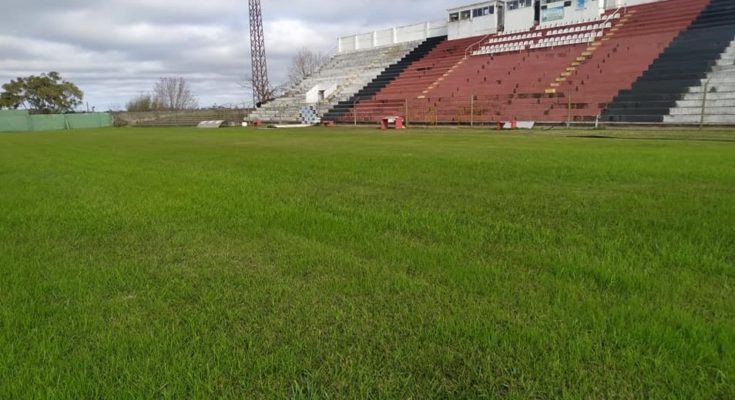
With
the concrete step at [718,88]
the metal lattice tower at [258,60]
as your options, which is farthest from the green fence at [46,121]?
the concrete step at [718,88]

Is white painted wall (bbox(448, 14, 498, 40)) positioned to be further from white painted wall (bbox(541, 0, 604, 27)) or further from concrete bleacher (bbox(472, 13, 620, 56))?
white painted wall (bbox(541, 0, 604, 27))

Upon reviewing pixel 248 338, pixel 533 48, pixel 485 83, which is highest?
pixel 533 48

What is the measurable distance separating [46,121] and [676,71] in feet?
189

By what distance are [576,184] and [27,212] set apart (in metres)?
7.07

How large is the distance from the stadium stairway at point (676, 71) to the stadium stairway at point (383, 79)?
2133cm

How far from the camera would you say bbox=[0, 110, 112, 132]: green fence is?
5156 cm

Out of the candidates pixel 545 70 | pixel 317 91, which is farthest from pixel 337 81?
pixel 545 70

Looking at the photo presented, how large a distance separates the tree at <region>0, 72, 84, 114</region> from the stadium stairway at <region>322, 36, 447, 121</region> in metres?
59.4

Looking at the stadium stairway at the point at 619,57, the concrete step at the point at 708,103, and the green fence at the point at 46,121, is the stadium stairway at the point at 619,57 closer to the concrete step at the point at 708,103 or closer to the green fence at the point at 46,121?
the concrete step at the point at 708,103

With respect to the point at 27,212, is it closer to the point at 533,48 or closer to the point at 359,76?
the point at 533,48

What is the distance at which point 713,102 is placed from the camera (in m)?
24.3

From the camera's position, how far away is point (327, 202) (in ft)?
20.8

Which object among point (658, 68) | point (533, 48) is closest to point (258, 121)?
point (533, 48)

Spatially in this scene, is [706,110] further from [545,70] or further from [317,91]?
[317,91]
